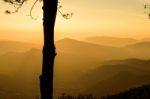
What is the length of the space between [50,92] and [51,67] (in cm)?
106

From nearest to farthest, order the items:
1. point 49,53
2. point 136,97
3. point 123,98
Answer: point 49,53 → point 136,97 → point 123,98

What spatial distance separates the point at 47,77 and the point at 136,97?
7.67 meters

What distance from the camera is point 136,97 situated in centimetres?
2128

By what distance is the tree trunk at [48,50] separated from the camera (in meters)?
15.4

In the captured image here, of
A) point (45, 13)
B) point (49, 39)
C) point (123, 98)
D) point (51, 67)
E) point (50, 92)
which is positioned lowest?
point (123, 98)

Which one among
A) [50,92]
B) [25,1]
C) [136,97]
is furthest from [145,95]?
[25,1]

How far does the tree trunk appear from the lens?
50.6ft

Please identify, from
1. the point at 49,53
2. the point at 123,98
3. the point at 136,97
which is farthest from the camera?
the point at 123,98

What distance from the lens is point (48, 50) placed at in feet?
50.5

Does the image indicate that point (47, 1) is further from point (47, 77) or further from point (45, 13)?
point (47, 77)

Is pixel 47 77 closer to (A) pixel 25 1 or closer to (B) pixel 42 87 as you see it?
(B) pixel 42 87

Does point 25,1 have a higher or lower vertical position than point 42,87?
higher

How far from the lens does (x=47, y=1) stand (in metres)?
15.6

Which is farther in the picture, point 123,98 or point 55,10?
point 123,98
